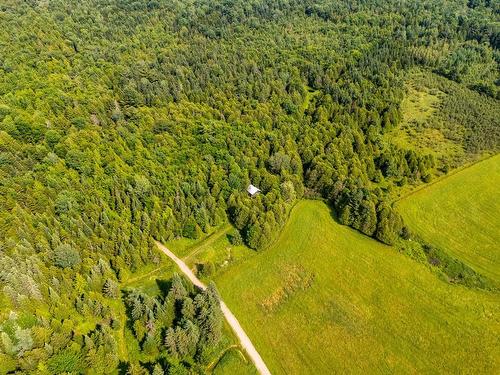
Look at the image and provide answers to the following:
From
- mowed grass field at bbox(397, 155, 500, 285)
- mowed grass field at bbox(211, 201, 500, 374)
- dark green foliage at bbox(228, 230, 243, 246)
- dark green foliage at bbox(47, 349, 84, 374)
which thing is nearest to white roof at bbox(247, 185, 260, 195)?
dark green foliage at bbox(228, 230, 243, 246)

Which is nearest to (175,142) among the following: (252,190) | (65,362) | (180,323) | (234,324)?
(252,190)

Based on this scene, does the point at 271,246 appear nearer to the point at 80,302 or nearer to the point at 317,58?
the point at 80,302

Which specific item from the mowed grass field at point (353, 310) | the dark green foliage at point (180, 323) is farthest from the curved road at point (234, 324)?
the dark green foliage at point (180, 323)

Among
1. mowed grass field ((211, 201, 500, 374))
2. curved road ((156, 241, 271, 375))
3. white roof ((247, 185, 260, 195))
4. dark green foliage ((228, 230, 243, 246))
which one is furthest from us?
white roof ((247, 185, 260, 195))

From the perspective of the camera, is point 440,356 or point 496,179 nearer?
point 440,356

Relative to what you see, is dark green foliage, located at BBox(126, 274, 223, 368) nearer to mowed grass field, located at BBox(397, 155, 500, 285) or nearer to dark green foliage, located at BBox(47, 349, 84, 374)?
dark green foliage, located at BBox(47, 349, 84, 374)

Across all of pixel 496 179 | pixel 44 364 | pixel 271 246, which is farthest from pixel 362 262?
pixel 44 364

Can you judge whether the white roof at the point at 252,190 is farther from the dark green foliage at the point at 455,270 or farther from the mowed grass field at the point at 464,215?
the dark green foliage at the point at 455,270
